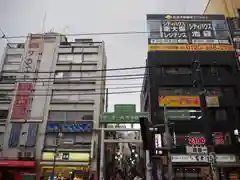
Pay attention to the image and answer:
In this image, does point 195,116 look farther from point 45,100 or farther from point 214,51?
point 45,100

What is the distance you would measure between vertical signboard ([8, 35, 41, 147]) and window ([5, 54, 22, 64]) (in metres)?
1.24

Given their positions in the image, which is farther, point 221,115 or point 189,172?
point 221,115

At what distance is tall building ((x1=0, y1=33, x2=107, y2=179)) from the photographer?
27.5 metres

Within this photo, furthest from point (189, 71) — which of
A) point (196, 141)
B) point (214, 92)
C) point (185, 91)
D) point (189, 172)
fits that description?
point (189, 172)

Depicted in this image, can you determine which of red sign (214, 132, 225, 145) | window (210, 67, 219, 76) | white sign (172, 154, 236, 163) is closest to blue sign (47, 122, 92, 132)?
white sign (172, 154, 236, 163)

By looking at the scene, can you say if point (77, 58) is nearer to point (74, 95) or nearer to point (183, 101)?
point (74, 95)

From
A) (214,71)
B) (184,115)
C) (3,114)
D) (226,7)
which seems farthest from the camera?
(226,7)

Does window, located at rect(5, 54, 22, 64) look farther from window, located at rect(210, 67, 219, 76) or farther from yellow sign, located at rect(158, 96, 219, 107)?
window, located at rect(210, 67, 219, 76)

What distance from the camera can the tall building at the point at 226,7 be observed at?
34594 mm

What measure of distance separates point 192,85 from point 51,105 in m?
17.1

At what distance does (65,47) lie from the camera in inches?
1363

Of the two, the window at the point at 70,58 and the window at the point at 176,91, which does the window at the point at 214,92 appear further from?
the window at the point at 70,58

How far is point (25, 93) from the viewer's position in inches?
1216

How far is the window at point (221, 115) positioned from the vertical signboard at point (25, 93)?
20.7m
